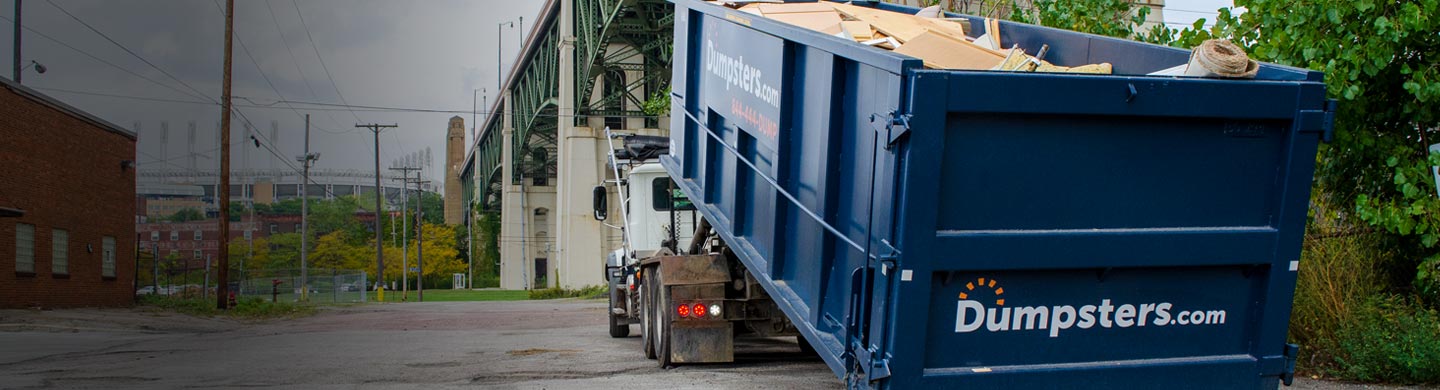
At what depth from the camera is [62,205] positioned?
83.4 ft

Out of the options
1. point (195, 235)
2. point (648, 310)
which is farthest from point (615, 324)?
point (195, 235)

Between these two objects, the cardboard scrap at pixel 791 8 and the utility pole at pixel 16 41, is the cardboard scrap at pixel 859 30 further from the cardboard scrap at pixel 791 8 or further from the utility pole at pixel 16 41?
the utility pole at pixel 16 41

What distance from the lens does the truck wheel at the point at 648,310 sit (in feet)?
34.9

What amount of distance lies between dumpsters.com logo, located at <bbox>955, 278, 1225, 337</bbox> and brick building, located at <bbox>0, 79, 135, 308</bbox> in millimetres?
22263

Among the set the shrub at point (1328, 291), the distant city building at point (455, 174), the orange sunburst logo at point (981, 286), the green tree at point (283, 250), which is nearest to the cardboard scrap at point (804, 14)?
the orange sunburst logo at point (981, 286)

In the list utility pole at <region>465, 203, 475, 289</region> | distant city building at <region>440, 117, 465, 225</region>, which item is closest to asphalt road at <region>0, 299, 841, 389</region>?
utility pole at <region>465, 203, 475, 289</region>

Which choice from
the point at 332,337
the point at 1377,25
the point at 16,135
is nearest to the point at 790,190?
the point at 1377,25

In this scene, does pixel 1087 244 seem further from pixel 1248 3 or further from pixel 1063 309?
pixel 1248 3

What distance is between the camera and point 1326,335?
31.1 ft

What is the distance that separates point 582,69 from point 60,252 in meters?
21.0

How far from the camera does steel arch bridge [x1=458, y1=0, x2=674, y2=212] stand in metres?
39.0

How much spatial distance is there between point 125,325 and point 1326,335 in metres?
19.1

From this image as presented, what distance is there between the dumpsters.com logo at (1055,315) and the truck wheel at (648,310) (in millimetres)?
5620

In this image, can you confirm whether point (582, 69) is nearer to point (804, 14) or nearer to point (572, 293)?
point (572, 293)
